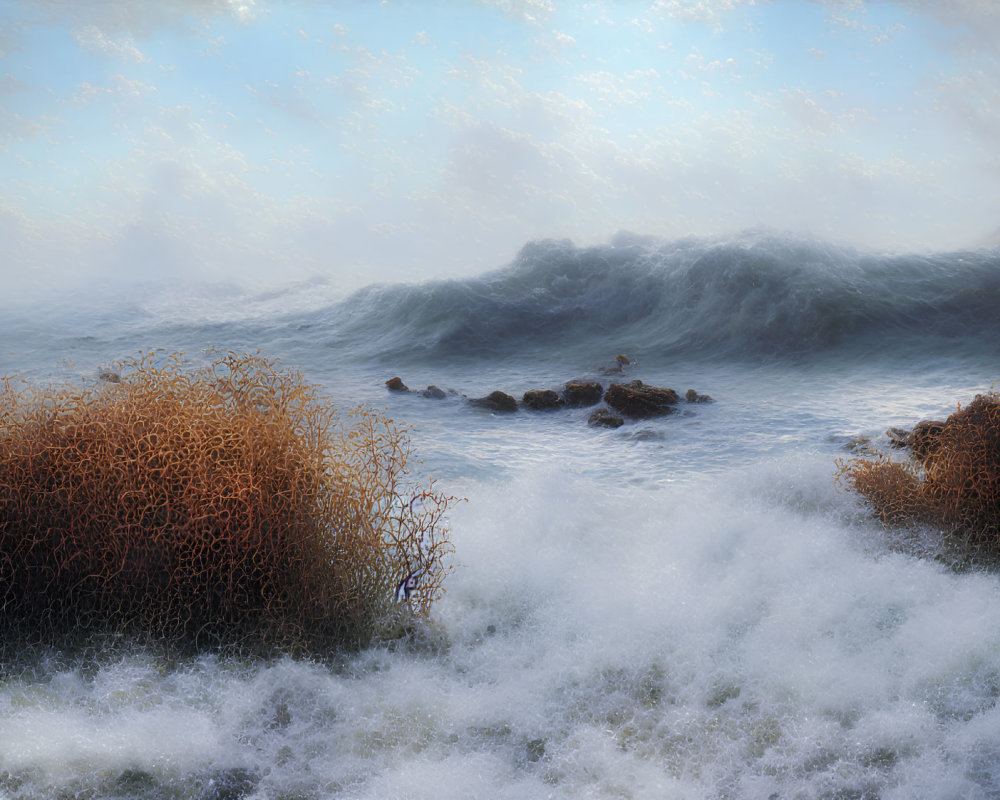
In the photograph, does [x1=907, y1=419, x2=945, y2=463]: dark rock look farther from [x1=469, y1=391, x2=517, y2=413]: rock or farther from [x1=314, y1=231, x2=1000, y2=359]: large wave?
[x1=314, y1=231, x2=1000, y2=359]: large wave

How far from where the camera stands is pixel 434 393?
1189 centimetres

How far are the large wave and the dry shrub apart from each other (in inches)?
451

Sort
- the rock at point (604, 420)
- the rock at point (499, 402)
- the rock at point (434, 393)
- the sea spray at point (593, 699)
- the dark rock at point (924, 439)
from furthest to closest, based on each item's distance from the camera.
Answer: the rock at point (434, 393), the rock at point (499, 402), the rock at point (604, 420), the dark rock at point (924, 439), the sea spray at point (593, 699)

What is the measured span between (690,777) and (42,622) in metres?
3.76

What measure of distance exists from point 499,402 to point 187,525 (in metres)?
Result: 7.37

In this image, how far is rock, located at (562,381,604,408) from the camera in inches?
435

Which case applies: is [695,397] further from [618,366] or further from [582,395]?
[618,366]

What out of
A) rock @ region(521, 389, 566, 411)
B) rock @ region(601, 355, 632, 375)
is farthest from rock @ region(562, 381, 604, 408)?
rock @ region(601, 355, 632, 375)

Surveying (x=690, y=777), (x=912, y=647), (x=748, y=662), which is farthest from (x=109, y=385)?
(x=912, y=647)

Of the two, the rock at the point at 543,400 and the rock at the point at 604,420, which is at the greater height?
the rock at the point at 543,400

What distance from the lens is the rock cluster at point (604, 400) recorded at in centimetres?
1045

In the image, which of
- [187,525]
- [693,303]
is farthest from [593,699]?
[693,303]

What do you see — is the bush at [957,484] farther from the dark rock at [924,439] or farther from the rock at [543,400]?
the rock at [543,400]

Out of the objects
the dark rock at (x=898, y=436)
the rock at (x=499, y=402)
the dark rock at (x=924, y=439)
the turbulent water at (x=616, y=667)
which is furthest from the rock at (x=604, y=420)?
the dark rock at (x=924, y=439)
